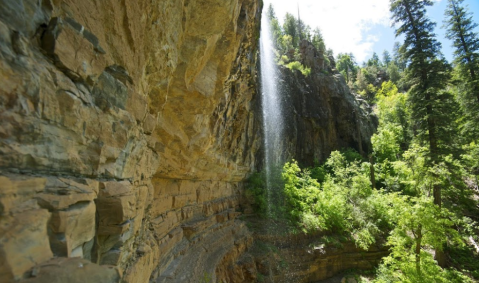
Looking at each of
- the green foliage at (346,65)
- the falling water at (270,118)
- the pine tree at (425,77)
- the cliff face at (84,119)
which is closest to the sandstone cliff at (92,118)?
the cliff face at (84,119)

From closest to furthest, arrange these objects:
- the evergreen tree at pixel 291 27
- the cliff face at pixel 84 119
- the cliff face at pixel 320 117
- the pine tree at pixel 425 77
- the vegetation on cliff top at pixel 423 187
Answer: the cliff face at pixel 84 119 → the vegetation on cliff top at pixel 423 187 → the pine tree at pixel 425 77 → the cliff face at pixel 320 117 → the evergreen tree at pixel 291 27

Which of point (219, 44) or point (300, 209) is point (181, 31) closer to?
point (219, 44)

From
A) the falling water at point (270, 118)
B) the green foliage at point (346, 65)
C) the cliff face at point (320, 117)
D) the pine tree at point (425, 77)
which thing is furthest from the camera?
the green foliage at point (346, 65)

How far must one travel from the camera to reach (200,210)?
10.9m

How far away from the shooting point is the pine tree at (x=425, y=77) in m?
11.9

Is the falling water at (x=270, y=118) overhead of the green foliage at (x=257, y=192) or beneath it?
overhead

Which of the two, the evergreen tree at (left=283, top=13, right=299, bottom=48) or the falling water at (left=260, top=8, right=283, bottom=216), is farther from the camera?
the evergreen tree at (left=283, top=13, right=299, bottom=48)

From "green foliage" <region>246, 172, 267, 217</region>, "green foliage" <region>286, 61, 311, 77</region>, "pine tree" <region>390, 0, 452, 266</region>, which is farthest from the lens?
"green foliage" <region>286, 61, 311, 77</region>

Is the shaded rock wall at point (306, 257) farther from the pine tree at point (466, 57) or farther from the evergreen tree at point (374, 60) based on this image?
the evergreen tree at point (374, 60)

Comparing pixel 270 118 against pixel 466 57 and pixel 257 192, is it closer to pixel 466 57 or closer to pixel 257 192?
pixel 257 192

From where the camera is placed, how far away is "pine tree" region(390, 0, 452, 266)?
468 inches

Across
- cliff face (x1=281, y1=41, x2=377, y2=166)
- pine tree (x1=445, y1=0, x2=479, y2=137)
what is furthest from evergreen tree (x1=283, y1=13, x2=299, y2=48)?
pine tree (x1=445, y1=0, x2=479, y2=137)

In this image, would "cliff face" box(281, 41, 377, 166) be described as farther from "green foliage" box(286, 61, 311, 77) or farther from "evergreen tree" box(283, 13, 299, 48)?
"evergreen tree" box(283, 13, 299, 48)

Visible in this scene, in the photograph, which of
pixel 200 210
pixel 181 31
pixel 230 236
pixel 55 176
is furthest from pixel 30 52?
pixel 230 236
